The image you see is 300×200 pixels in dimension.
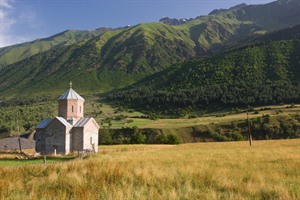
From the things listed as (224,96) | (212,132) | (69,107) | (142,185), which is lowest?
(212,132)

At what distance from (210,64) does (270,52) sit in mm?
30043

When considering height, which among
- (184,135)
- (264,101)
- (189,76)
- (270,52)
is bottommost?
(184,135)

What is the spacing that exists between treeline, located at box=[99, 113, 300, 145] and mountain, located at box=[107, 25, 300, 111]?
109 ft

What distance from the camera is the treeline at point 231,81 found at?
123m

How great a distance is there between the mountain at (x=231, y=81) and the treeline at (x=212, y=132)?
3315cm

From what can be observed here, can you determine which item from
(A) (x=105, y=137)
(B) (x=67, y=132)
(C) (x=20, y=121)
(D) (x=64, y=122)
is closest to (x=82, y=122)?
(D) (x=64, y=122)

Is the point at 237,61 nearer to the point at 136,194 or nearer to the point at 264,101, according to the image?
the point at 264,101

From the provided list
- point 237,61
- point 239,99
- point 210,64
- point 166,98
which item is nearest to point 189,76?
point 210,64

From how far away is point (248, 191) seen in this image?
27.8 feet

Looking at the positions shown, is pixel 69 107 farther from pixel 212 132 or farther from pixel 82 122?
pixel 212 132

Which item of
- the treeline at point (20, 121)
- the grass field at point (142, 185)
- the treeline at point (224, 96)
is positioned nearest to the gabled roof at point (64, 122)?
the grass field at point (142, 185)

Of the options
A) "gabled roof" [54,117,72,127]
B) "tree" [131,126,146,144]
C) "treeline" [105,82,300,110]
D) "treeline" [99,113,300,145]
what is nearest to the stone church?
"gabled roof" [54,117,72,127]

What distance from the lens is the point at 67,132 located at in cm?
4881

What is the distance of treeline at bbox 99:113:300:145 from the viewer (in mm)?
78125
